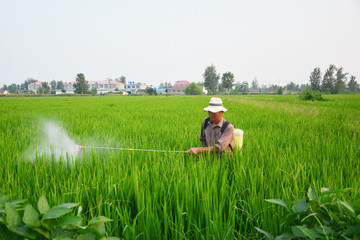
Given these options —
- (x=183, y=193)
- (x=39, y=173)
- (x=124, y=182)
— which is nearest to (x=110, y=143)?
(x=39, y=173)

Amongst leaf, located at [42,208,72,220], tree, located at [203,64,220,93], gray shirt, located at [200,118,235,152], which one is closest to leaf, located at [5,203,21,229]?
leaf, located at [42,208,72,220]

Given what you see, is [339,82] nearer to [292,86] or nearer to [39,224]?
[292,86]

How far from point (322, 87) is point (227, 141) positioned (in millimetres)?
67678

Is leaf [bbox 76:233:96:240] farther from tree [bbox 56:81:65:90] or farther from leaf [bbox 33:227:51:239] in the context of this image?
tree [bbox 56:81:65:90]

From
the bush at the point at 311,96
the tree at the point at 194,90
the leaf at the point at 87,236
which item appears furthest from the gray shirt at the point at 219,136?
the tree at the point at 194,90

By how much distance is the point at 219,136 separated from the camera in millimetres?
2344

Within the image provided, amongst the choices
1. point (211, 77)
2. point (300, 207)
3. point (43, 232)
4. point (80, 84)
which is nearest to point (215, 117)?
point (300, 207)

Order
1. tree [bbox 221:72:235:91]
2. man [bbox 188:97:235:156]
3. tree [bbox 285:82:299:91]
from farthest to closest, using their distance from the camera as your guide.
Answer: tree [bbox 285:82:299:91]
tree [bbox 221:72:235:91]
man [bbox 188:97:235:156]

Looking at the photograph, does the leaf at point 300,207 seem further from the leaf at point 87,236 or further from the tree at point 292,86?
the tree at point 292,86

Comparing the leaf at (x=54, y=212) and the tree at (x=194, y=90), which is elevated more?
the tree at (x=194, y=90)

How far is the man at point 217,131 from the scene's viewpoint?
85.8 inches

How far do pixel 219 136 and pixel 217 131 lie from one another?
57mm

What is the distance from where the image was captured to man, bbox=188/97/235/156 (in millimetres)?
2180

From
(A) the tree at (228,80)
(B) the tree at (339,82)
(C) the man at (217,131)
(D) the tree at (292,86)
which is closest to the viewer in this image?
(C) the man at (217,131)
